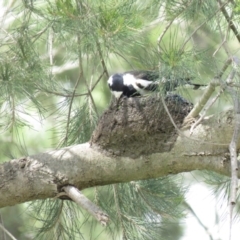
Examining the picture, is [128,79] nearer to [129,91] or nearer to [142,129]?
[129,91]

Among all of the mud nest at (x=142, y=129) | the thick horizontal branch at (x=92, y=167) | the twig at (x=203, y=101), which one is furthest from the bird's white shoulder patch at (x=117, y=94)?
the twig at (x=203, y=101)

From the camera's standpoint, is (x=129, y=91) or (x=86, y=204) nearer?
(x=86, y=204)

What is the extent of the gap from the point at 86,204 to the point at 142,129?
1.47ft

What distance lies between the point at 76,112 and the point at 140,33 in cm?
46

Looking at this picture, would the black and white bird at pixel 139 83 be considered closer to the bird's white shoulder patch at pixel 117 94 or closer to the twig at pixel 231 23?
the bird's white shoulder patch at pixel 117 94

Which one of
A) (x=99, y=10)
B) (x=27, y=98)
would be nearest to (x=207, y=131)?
(x=99, y=10)

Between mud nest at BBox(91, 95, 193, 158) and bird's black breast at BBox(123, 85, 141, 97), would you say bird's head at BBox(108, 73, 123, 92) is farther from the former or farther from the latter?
mud nest at BBox(91, 95, 193, 158)

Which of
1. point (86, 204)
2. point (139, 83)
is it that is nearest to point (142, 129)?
point (139, 83)

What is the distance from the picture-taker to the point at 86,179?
255cm

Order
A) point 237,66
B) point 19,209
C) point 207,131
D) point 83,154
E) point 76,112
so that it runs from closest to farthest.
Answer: point 237,66 < point 207,131 < point 83,154 < point 76,112 < point 19,209

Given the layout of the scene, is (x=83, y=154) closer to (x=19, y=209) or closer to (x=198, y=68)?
(x=198, y=68)

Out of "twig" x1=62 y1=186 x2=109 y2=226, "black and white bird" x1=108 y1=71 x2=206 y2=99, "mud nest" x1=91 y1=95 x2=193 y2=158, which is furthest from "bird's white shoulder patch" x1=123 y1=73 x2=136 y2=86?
"twig" x1=62 y1=186 x2=109 y2=226

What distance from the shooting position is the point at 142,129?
8.50ft

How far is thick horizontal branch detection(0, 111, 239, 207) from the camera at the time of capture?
2412 mm
